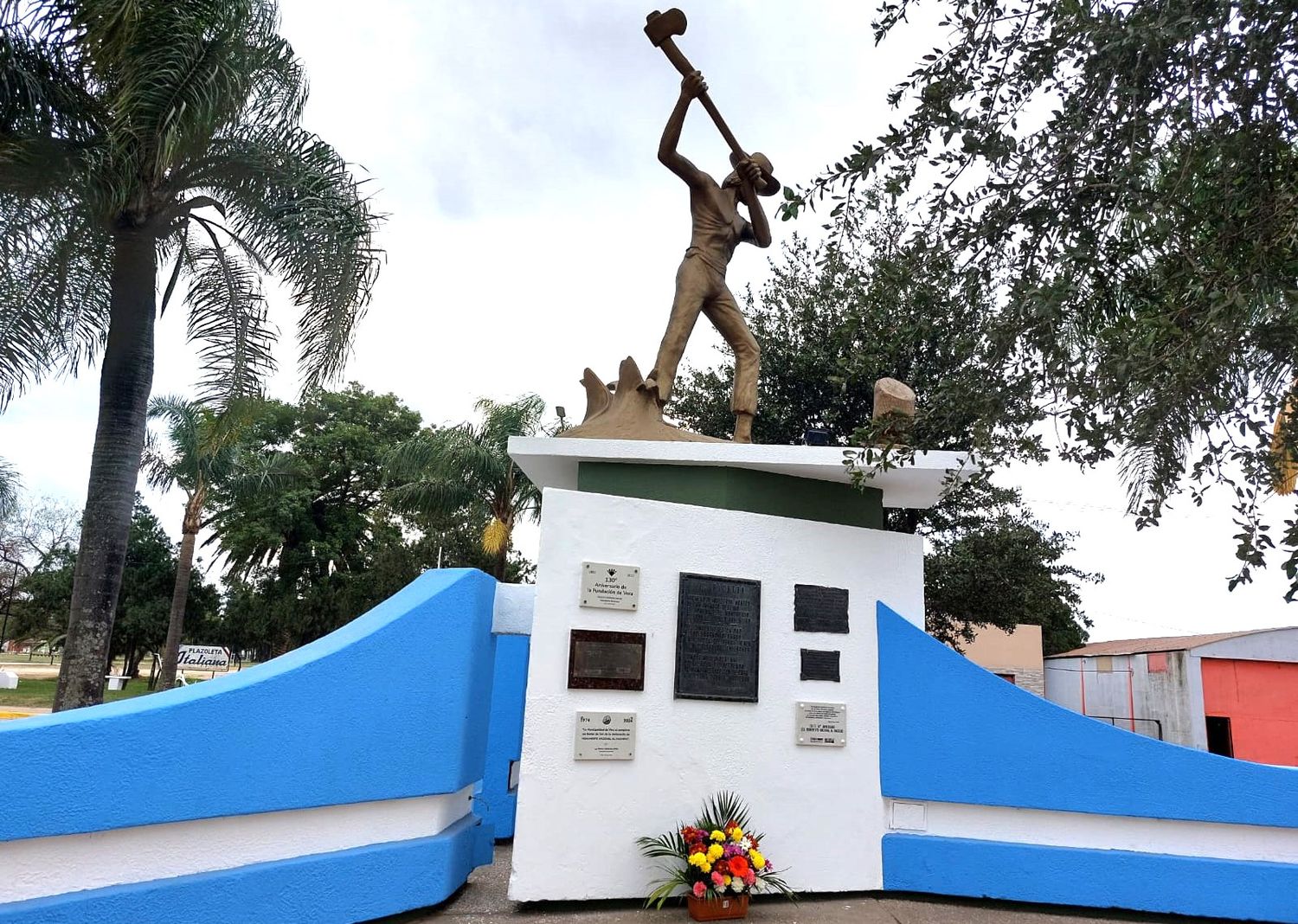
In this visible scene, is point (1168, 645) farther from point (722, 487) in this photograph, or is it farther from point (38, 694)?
point (38, 694)

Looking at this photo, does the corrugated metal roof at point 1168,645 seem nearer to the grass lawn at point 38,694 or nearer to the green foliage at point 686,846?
the green foliage at point 686,846

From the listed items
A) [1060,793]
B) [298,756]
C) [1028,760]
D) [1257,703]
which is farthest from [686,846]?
[1257,703]

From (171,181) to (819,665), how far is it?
329 inches

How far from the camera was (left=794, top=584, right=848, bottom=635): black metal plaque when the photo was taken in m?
5.83

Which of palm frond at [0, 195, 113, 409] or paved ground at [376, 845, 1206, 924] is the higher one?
palm frond at [0, 195, 113, 409]

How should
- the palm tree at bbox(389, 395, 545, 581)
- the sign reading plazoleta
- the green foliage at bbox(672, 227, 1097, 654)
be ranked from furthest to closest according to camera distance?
1. the sign reading plazoleta
2. the palm tree at bbox(389, 395, 545, 581)
3. the green foliage at bbox(672, 227, 1097, 654)

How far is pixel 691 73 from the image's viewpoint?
6.05 metres

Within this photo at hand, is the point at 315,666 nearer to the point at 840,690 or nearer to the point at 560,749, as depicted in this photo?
the point at 560,749

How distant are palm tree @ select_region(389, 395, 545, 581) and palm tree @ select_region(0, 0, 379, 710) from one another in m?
8.02

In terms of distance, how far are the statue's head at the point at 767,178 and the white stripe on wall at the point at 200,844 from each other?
492 centimetres

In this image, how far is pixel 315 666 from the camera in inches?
177

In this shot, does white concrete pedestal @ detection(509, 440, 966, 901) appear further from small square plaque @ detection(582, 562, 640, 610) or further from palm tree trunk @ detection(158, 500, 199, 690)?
palm tree trunk @ detection(158, 500, 199, 690)

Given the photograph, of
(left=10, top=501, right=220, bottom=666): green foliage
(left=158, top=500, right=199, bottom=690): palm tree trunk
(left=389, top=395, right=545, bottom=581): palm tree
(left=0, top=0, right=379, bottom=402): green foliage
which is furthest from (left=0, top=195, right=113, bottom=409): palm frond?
(left=10, top=501, right=220, bottom=666): green foliage

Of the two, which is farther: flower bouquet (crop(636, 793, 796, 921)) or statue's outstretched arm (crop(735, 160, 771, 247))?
statue's outstretched arm (crop(735, 160, 771, 247))
